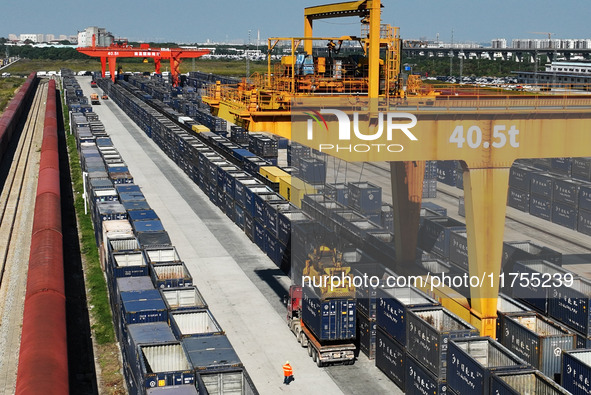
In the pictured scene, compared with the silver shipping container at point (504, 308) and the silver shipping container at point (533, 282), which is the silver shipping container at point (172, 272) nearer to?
the silver shipping container at point (504, 308)

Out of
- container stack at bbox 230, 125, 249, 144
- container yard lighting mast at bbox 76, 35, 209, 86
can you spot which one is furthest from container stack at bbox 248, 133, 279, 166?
container yard lighting mast at bbox 76, 35, 209, 86

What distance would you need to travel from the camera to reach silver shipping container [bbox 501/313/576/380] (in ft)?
92.9

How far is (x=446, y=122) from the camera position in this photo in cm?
3120

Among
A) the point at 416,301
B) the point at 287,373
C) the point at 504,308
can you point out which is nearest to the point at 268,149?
the point at 416,301

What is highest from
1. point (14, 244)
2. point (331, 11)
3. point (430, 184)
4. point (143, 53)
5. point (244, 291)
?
point (143, 53)

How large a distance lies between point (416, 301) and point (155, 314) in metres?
11.2

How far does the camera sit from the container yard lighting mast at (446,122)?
30.8 metres

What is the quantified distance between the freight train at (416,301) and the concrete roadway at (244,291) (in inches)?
39.6

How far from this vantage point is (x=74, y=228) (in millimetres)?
56969

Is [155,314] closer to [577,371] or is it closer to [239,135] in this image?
[577,371]

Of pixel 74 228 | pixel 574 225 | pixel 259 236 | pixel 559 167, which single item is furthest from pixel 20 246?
pixel 559 167

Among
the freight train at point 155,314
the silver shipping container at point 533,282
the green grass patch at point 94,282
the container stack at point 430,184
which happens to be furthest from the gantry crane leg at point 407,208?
the container stack at point 430,184

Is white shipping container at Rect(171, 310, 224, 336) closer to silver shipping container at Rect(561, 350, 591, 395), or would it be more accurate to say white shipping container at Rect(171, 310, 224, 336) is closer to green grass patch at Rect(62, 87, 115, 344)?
green grass patch at Rect(62, 87, 115, 344)

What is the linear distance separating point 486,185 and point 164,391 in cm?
1590
